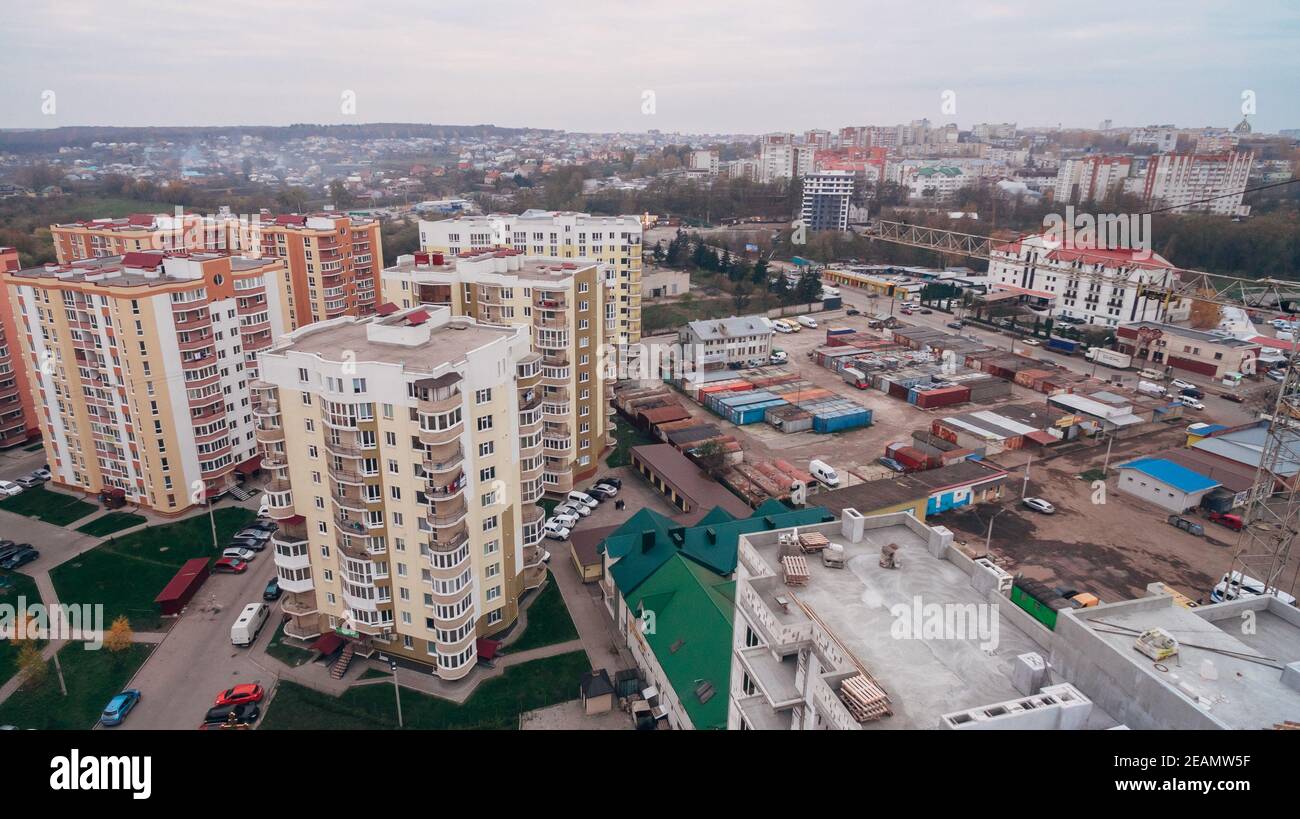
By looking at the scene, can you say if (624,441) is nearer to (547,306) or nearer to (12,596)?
(547,306)

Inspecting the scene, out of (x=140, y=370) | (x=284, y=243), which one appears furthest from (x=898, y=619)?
(x=284, y=243)

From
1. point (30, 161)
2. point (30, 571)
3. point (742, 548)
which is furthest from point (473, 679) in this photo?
point (30, 161)

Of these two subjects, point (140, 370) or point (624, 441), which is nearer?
point (140, 370)
